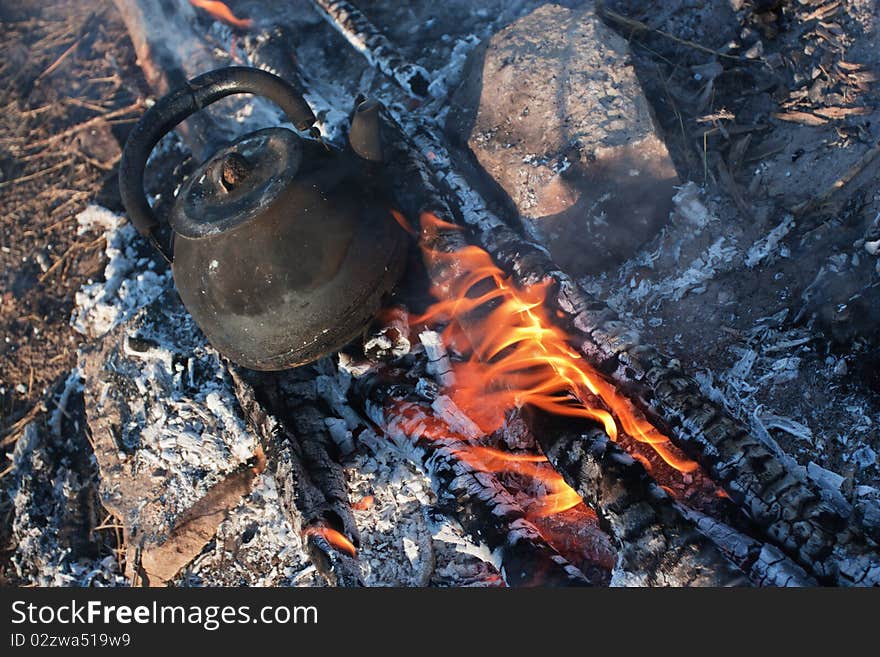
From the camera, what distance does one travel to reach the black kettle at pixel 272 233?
276 centimetres

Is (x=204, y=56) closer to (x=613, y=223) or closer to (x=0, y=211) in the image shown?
(x=0, y=211)

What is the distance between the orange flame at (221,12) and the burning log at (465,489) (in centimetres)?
360

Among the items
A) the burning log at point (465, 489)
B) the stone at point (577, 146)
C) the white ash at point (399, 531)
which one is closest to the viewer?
the burning log at point (465, 489)

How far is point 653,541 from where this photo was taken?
2393 millimetres

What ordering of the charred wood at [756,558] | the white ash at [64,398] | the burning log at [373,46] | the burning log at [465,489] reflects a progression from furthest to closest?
the burning log at [373,46] → the white ash at [64,398] → the burning log at [465,489] → the charred wood at [756,558]

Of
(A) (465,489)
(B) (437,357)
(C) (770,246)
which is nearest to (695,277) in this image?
(C) (770,246)

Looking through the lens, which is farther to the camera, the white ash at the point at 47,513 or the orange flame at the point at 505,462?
the white ash at the point at 47,513

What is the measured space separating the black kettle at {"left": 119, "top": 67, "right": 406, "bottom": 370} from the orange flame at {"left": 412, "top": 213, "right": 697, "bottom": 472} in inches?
17.1

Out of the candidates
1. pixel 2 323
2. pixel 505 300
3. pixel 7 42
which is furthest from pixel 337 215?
pixel 7 42

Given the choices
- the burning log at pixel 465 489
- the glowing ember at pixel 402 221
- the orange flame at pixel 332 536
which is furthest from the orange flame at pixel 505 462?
the glowing ember at pixel 402 221

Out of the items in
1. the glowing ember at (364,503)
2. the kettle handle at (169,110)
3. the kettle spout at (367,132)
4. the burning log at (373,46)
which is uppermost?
the kettle handle at (169,110)

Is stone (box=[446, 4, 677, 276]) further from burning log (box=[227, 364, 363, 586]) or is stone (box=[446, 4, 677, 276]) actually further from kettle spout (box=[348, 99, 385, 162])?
burning log (box=[227, 364, 363, 586])

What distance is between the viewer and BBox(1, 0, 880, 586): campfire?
8.81 ft

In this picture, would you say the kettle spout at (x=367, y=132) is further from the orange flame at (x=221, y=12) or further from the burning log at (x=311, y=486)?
the orange flame at (x=221, y=12)
